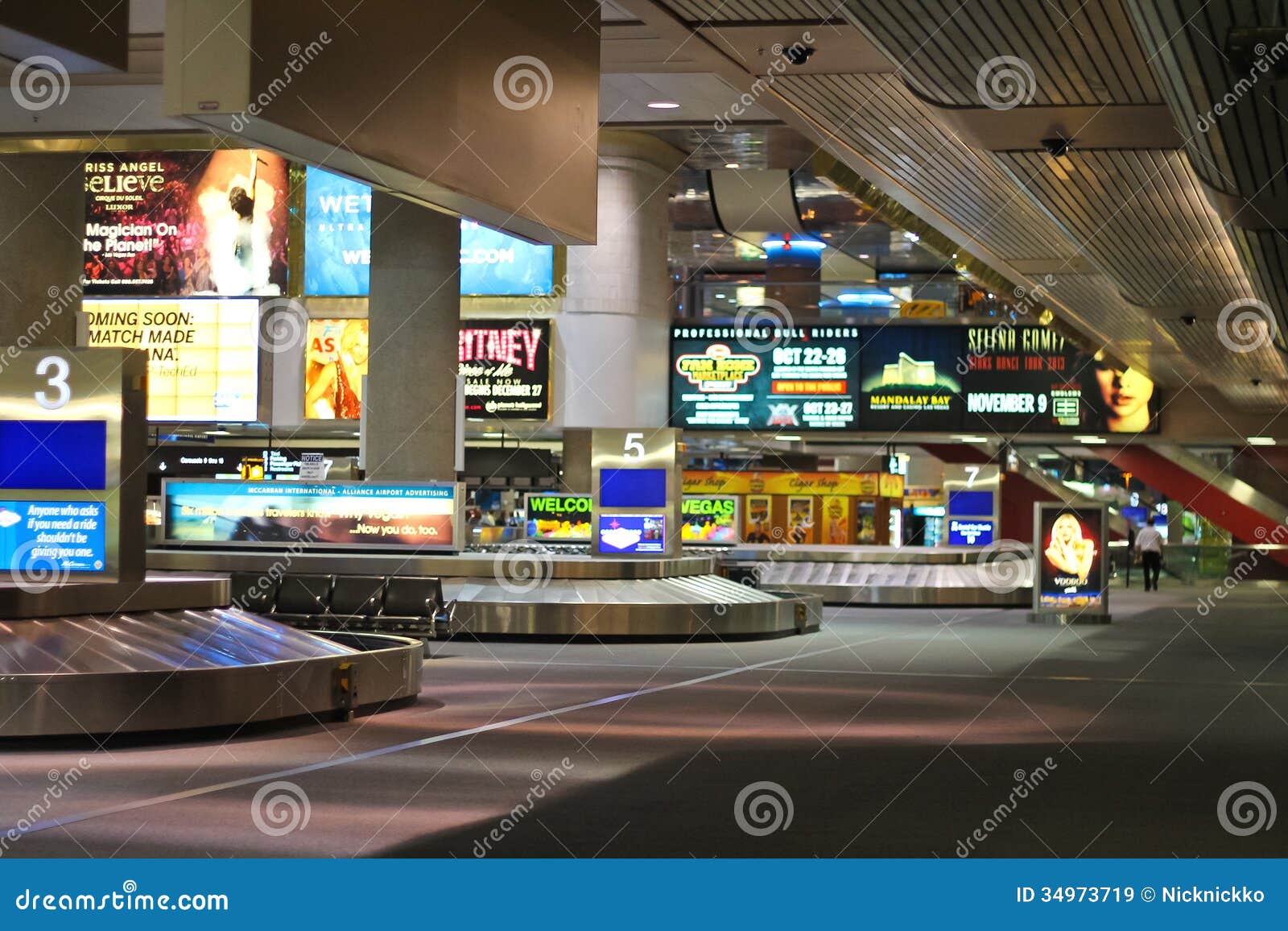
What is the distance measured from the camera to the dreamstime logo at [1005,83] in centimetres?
916

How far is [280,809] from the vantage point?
6.96 meters

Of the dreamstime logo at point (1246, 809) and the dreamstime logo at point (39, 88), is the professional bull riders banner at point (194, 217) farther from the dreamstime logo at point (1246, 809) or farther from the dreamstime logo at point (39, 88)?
the dreamstime logo at point (1246, 809)

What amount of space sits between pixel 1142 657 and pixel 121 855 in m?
12.2

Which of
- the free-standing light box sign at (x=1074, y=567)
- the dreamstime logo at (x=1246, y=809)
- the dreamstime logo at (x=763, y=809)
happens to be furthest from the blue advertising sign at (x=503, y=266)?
the dreamstime logo at (x=1246, y=809)

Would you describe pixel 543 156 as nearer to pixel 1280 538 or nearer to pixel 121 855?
pixel 121 855

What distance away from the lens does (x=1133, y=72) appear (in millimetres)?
9461

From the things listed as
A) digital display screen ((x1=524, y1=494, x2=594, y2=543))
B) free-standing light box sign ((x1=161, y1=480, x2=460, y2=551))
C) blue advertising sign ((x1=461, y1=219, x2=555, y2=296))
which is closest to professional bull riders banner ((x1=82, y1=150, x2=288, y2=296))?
blue advertising sign ((x1=461, y1=219, x2=555, y2=296))

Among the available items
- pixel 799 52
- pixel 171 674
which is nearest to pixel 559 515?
pixel 799 52

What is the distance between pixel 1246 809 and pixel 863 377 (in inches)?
924

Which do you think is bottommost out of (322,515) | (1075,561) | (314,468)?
(1075,561)

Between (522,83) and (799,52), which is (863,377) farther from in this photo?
(522,83)

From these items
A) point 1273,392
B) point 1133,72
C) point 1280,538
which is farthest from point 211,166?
point 1280,538

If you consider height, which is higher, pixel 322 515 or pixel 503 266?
pixel 503 266
